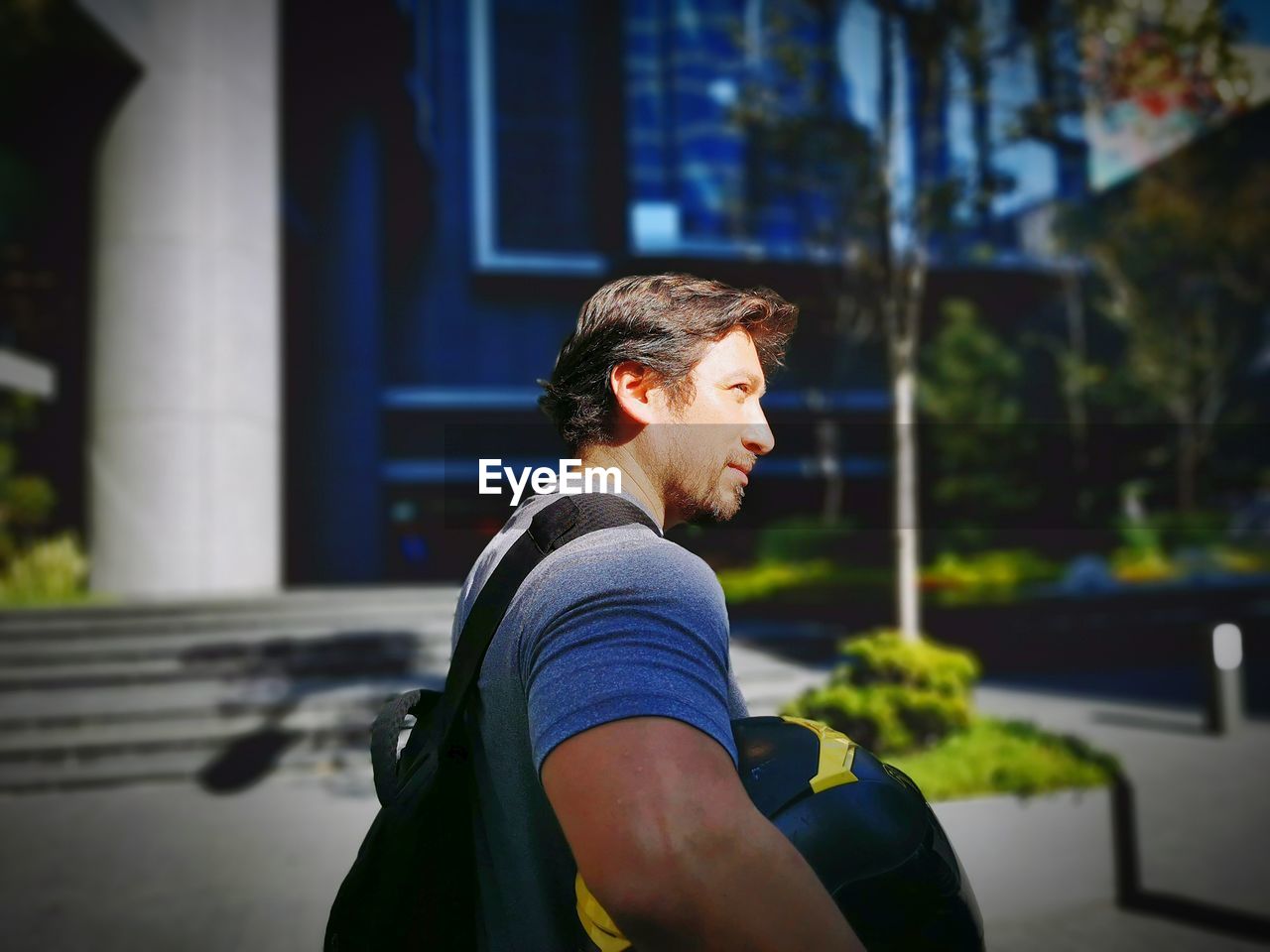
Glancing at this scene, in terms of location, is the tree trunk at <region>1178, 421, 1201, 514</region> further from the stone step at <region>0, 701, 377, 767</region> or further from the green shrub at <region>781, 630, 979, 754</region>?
the stone step at <region>0, 701, 377, 767</region>

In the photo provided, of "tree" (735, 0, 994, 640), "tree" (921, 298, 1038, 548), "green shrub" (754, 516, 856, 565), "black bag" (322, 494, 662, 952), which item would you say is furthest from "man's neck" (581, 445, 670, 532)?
"tree" (921, 298, 1038, 548)

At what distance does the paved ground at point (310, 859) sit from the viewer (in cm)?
441

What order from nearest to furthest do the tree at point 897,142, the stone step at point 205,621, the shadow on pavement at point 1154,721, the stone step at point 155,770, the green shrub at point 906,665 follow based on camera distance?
the green shrub at point 906,665 → the stone step at point 155,770 → the tree at point 897,142 → the shadow on pavement at point 1154,721 → the stone step at point 205,621

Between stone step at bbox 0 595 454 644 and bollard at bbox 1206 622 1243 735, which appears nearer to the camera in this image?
bollard at bbox 1206 622 1243 735

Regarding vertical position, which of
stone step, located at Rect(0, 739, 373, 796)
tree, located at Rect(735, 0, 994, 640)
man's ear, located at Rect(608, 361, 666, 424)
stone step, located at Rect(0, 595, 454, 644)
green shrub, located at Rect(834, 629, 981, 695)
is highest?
tree, located at Rect(735, 0, 994, 640)

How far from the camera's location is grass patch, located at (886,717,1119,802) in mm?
4801

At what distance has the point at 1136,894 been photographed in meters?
4.55

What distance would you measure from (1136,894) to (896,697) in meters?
1.74

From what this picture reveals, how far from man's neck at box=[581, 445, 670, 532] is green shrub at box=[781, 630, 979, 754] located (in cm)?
491

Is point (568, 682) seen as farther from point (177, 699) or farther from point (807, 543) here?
point (807, 543)

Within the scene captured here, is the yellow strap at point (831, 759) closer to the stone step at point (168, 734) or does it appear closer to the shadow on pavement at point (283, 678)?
the shadow on pavement at point (283, 678)

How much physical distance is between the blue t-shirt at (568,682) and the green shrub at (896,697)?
4.98m

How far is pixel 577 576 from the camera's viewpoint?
95 cm

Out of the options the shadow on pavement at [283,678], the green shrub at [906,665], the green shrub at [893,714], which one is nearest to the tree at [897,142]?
the green shrub at [906,665]
